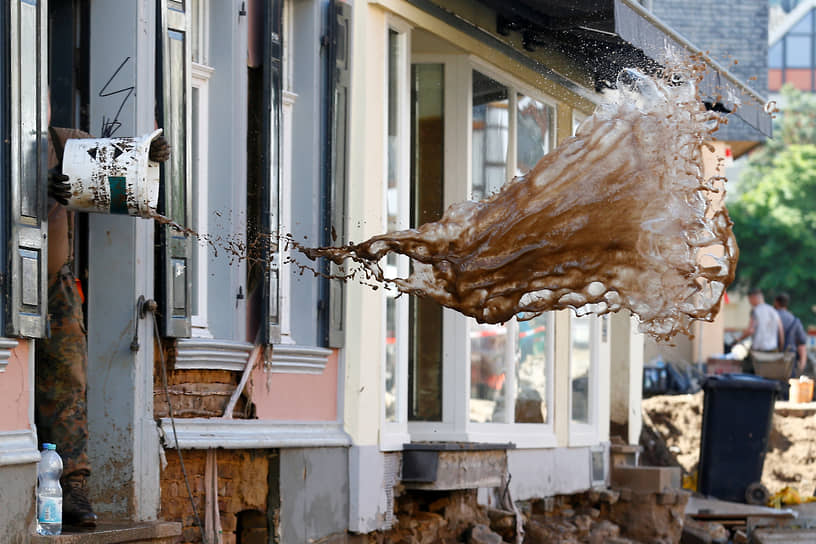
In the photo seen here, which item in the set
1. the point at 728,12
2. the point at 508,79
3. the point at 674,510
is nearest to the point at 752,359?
the point at 674,510

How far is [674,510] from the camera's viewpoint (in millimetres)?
17312

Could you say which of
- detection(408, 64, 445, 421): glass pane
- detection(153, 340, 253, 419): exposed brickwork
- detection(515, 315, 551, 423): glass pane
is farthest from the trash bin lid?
detection(153, 340, 253, 419): exposed brickwork

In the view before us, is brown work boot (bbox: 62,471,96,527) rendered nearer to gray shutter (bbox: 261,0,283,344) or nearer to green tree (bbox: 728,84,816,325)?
gray shutter (bbox: 261,0,283,344)

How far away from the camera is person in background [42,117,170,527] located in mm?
8695

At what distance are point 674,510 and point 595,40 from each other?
5681mm

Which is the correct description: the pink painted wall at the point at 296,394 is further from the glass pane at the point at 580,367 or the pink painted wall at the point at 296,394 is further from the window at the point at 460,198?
the glass pane at the point at 580,367

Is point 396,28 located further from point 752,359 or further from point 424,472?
point 752,359

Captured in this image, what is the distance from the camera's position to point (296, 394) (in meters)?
11.3

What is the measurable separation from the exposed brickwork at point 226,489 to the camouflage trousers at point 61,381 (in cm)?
111

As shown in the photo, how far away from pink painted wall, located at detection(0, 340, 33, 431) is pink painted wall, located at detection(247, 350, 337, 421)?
2613 mm

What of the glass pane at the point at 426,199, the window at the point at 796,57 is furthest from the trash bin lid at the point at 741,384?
the window at the point at 796,57

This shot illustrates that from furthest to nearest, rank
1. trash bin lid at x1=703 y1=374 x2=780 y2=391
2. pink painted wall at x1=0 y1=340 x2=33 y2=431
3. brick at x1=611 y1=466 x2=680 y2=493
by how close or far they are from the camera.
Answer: trash bin lid at x1=703 y1=374 x2=780 y2=391 < brick at x1=611 y1=466 x2=680 y2=493 < pink painted wall at x1=0 y1=340 x2=33 y2=431

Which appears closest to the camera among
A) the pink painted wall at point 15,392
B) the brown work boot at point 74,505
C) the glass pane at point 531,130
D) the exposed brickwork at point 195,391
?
the pink painted wall at point 15,392

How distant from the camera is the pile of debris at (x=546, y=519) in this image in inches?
506
